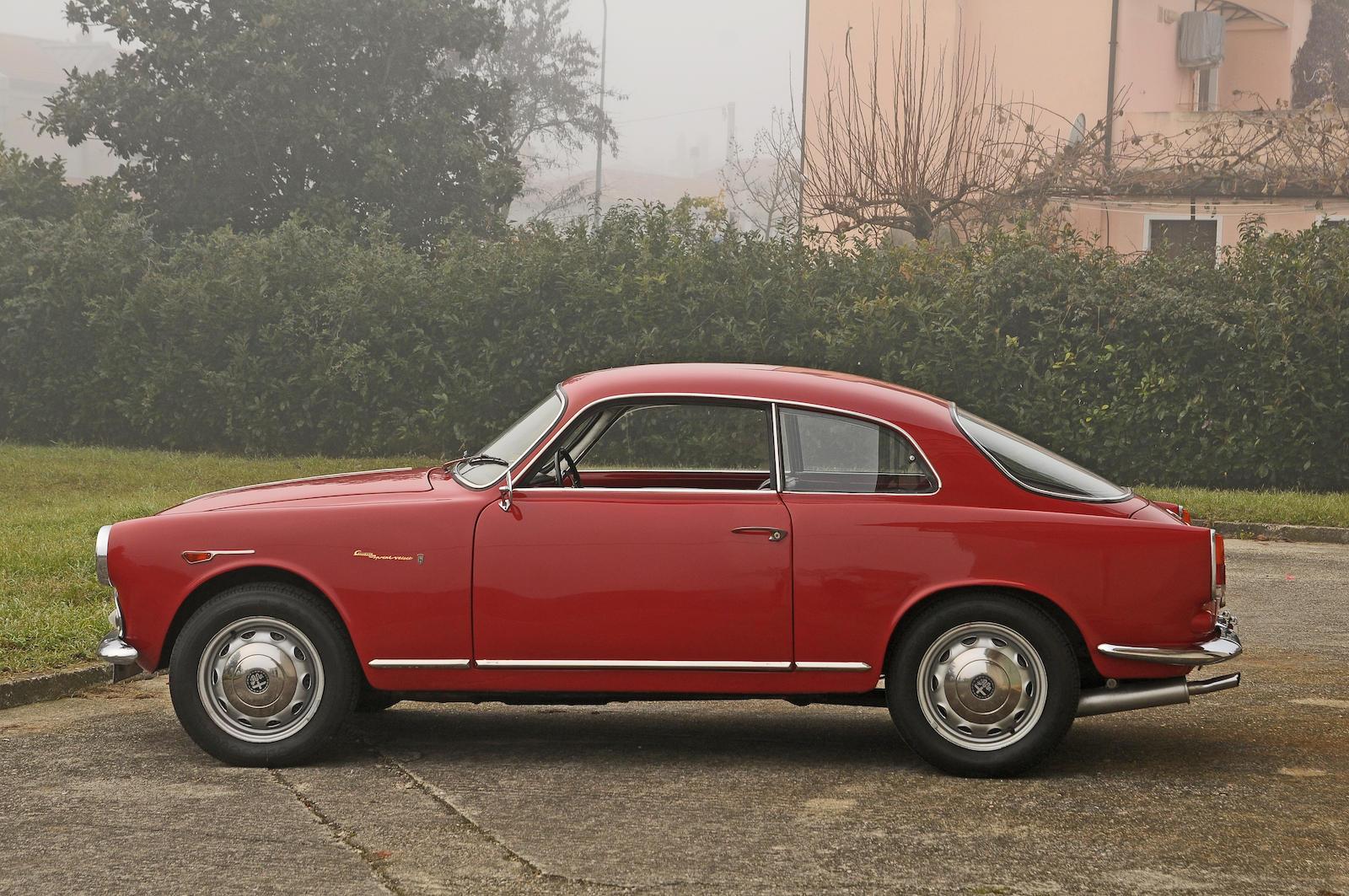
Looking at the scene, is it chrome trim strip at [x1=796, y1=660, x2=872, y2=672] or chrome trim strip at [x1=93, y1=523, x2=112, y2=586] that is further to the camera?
chrome trim strip at [x1=93, y1=523, x2=112, y2=586]

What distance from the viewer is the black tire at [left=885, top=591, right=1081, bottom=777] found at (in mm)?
6012

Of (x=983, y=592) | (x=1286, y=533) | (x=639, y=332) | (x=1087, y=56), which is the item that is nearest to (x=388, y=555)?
(x=983, y=592)

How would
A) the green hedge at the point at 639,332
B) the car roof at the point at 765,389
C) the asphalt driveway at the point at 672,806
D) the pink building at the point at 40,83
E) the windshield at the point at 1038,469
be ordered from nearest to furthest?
the asphalt driveway at the point at 672,806 < the windshield at the point at 1038,469 < the car roof at the point at 765,389 < the green hedge at the point at 639,332 < the pink building at the point at 40,83

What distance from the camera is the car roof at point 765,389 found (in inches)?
250

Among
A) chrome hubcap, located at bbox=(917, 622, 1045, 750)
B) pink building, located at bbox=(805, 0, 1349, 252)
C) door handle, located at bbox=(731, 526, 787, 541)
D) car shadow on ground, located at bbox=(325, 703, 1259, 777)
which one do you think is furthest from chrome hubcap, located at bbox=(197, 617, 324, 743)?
pink building, located at bbox=(805, 0, 1349, 252)

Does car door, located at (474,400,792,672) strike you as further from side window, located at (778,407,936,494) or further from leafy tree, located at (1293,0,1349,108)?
leafy tree, located at (1293,0,1349,108)

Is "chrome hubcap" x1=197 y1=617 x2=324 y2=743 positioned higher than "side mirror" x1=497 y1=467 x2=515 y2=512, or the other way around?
"side mirror" x1=497 y1=467 x2=515 y2=512

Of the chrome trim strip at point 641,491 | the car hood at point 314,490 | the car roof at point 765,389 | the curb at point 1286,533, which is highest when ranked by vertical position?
the car roof at point 765,389

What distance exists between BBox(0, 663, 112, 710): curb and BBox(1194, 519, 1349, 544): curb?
10292mm

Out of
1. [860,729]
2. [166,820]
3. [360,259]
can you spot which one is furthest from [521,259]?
[166,820]

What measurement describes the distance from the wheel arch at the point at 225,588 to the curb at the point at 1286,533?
10.6m

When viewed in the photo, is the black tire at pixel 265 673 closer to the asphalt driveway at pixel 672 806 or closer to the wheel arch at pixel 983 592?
the asphalt driveway at pixel 672 806

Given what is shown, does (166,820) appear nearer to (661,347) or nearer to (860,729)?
(860,729)

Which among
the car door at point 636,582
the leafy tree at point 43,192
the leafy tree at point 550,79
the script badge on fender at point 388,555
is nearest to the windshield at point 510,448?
the car door at point 636,582
